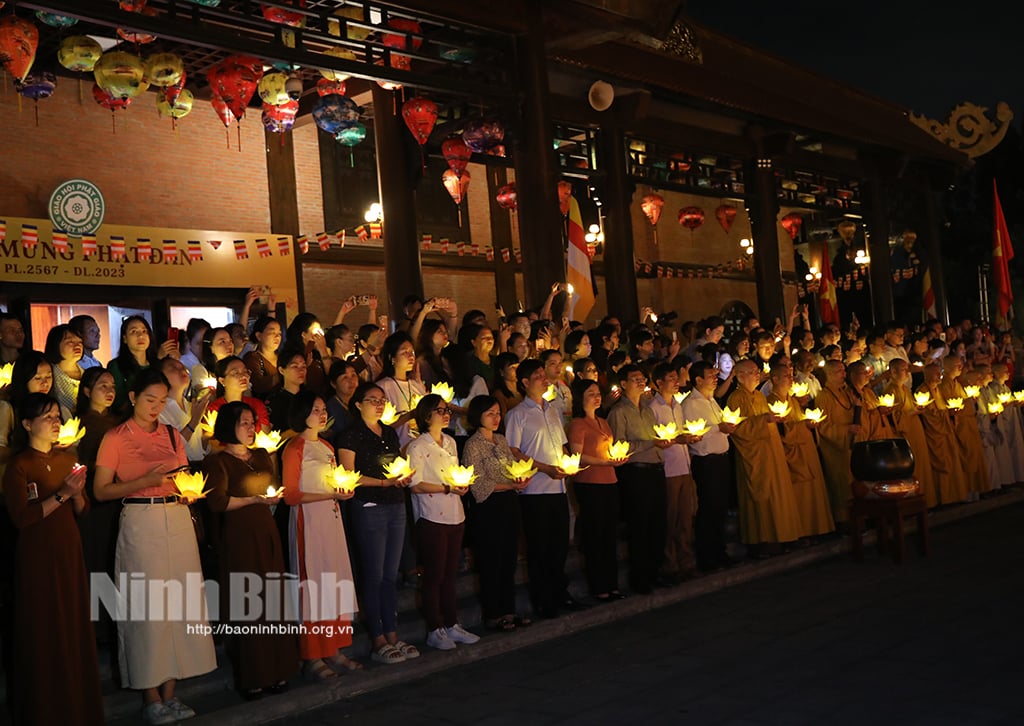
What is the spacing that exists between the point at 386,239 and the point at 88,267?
10.9 feet

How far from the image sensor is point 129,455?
5285 millimetres

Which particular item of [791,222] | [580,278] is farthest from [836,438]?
[791,222]

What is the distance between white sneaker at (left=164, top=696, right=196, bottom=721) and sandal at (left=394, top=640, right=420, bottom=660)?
1.25 m

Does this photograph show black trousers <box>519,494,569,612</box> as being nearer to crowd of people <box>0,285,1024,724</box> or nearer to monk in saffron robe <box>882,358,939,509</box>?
crowd of people <box>0,285,1024,724</box>

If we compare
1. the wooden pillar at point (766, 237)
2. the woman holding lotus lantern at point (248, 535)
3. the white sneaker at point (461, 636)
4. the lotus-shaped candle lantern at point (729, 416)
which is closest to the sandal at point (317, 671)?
the woman holding lotus lantern at point (248, 535)

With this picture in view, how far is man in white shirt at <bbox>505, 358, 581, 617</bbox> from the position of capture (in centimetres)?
702

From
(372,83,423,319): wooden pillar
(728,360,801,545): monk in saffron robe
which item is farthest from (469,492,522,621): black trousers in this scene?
(372,83,423,319): wooden pillar

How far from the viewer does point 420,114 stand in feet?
34.5

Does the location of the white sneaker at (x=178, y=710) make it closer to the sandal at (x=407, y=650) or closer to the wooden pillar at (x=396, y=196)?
the sandal at (x=407, y=650)

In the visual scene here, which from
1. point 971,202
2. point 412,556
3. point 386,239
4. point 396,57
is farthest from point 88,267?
point 971,202

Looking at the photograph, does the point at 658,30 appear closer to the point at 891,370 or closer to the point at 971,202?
the point at 891,370

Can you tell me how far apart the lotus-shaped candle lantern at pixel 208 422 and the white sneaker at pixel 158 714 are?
158 centimetres

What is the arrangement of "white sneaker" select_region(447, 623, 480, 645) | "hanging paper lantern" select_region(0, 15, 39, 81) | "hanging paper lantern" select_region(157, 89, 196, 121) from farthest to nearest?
1. "hanging paper lantern" select_region(157, 89, 196, 121)
2. "hanging paper lantern" select_region(0, 15, 39, 81)
3. "white sneaker" select_region(447, 623, 480, 645)

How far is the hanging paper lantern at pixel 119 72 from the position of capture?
838 cm
